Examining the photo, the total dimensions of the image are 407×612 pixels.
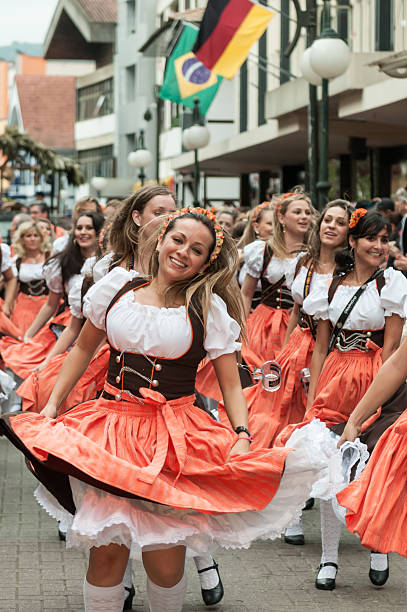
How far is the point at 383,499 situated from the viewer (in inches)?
179

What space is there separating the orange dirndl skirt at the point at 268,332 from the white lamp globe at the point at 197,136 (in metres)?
13.4

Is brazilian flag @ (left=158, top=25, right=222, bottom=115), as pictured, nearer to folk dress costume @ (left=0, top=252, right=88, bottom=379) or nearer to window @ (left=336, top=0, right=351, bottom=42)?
window @ (left=336, top=0, right=351, bottom=42)

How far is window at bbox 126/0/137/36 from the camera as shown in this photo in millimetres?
65125

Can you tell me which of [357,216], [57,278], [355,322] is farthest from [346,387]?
[57,278]

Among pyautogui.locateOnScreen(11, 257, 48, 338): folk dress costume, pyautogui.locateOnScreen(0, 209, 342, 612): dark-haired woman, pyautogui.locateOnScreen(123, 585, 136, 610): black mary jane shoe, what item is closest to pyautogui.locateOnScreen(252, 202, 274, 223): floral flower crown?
pyautogui.locateOnScreen(11, 257, 48, 338): folk dress costume

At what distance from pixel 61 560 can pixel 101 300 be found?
2.35 m

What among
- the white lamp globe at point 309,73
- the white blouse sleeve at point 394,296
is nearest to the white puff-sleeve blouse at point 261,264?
the white blouse sleeve at point 394,296

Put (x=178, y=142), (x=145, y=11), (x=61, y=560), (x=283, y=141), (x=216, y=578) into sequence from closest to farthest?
1. (x=216, y=578)
2. (x=61, y=560)
3. (x=283, y=141)
4. (x=178, y=142)
5. (x=145, y=11)

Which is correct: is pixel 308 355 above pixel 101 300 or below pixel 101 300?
below

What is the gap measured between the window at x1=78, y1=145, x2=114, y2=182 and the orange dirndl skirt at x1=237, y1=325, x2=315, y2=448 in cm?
6236

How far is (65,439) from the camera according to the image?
4.58m

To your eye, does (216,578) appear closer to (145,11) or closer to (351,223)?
(351,223)

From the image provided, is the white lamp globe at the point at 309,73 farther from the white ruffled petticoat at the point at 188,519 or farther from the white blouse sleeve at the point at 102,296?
the white ruffled petticoat at the point at 188,519

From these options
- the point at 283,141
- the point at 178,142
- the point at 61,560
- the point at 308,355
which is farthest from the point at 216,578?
the point at 178,142
